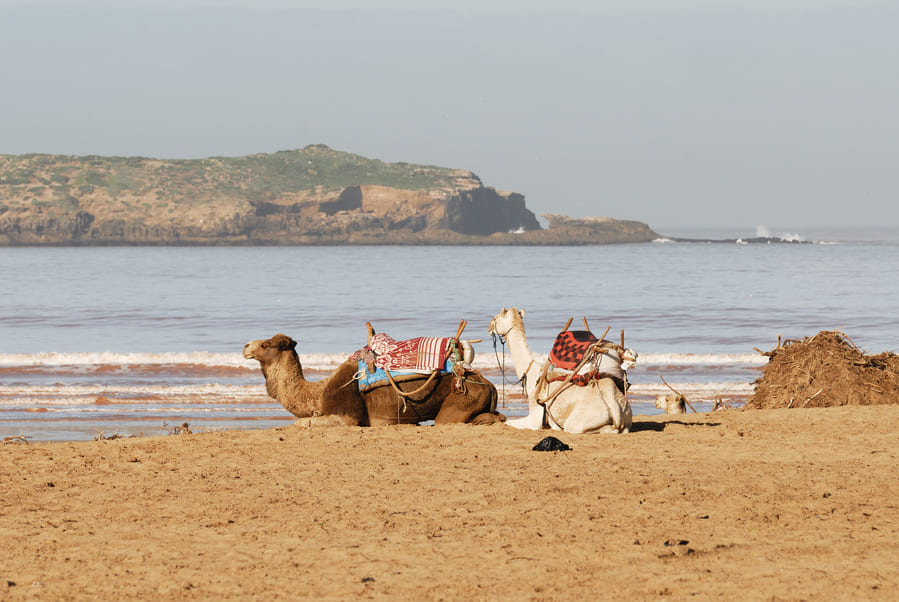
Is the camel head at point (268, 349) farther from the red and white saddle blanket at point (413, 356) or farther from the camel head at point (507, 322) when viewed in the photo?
the camel head at point (507, 322)

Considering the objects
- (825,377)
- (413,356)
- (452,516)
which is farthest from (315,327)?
(452,516)

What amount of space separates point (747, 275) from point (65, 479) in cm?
6743

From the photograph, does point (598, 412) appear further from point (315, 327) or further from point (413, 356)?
point (315, 327)

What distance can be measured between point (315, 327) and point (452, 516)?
28018 millimetres

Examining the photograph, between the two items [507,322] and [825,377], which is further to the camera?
[825,377]

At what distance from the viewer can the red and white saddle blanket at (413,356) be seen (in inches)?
446

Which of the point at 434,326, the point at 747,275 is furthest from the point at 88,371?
the point at 747,275

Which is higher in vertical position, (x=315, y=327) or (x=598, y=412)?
(x=598, y=412)

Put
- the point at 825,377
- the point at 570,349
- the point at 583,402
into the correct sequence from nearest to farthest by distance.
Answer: the point at 570,349
the point at 583,402
the point at 825,377

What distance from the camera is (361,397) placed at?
38.1ft

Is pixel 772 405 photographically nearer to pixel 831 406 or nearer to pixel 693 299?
pixel 831 406

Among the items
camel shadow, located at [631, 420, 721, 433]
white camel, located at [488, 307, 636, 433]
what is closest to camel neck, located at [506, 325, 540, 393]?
white camel, located at [488, 307, 636, 433]

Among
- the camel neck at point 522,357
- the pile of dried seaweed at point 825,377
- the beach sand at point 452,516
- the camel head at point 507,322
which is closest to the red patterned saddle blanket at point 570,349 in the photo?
the camel neck at point 522,357

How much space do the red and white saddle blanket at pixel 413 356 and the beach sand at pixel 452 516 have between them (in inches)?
28.9
